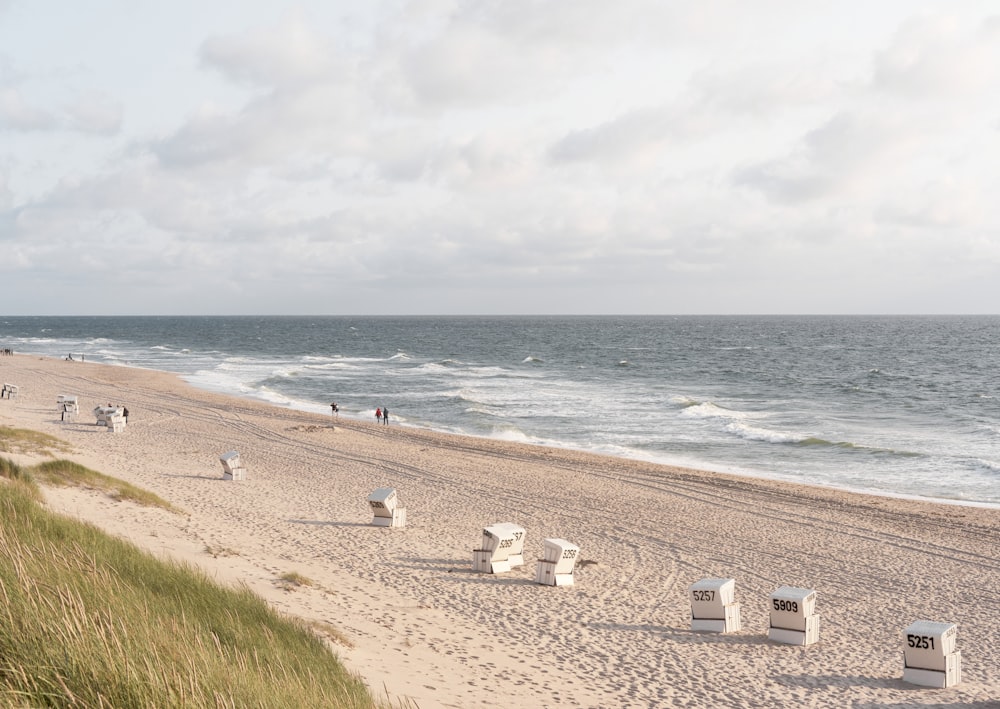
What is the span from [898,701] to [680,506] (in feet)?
40.8

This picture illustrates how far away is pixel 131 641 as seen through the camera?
5.20 meters

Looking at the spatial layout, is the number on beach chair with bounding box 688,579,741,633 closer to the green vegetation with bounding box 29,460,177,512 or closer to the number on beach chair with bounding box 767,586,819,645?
the number on beach chair with bounding box 767,586,819,645

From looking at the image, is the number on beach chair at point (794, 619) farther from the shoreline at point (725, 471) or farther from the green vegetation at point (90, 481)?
the shoreline at point (725, 471)

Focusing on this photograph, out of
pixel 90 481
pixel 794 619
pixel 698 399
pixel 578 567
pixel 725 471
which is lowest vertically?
pixel 725 471

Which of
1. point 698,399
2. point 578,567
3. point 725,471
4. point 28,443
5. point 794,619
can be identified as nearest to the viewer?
point 794,619

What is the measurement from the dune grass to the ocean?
24.4 metres

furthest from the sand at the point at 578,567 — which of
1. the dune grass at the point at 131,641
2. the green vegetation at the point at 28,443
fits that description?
the dune grass at the point at 131,641

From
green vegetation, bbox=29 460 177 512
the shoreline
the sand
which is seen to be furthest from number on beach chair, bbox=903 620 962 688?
the shoreline

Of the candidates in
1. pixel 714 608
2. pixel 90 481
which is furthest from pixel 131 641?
pixel 90 481

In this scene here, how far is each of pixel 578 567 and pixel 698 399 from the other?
1484 inches

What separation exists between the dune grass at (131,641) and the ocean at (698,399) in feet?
79.9

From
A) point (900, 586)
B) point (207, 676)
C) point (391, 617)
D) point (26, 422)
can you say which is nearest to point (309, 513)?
point (391, 617)

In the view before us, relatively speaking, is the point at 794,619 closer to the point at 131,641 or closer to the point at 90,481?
the point at 131,641

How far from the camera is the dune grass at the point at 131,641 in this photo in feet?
15.0
